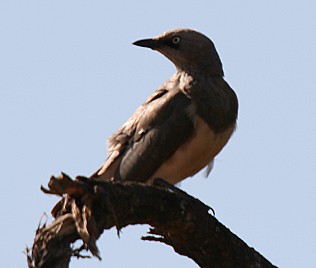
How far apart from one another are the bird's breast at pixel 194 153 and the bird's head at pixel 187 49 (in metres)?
0.93

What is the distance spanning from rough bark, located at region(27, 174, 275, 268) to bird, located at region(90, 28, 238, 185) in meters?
1.40

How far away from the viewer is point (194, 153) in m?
9.06

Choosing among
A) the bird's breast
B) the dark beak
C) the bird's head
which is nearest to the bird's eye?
the bird's head

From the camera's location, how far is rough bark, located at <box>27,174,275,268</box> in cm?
616

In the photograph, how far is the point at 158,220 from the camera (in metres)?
7.11

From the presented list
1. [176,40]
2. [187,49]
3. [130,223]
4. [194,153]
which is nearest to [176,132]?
[194,153]

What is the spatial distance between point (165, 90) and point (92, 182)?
348 cm

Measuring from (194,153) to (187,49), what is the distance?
1.41 m

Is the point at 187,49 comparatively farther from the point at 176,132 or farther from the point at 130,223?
the point at 130,223

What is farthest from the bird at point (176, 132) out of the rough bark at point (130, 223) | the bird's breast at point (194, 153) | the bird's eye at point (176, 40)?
the rough bark at point (130, 223)

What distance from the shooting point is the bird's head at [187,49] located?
32.4 feet

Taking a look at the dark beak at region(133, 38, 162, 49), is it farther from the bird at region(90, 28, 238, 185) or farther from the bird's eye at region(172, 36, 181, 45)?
the bird at region(90, 28, 238, 185)

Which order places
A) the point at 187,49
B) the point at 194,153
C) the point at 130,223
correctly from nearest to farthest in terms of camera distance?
the point at 130,223, the point at 194,153, the point at 187,49

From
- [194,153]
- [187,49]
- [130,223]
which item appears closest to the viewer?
[130,223]
